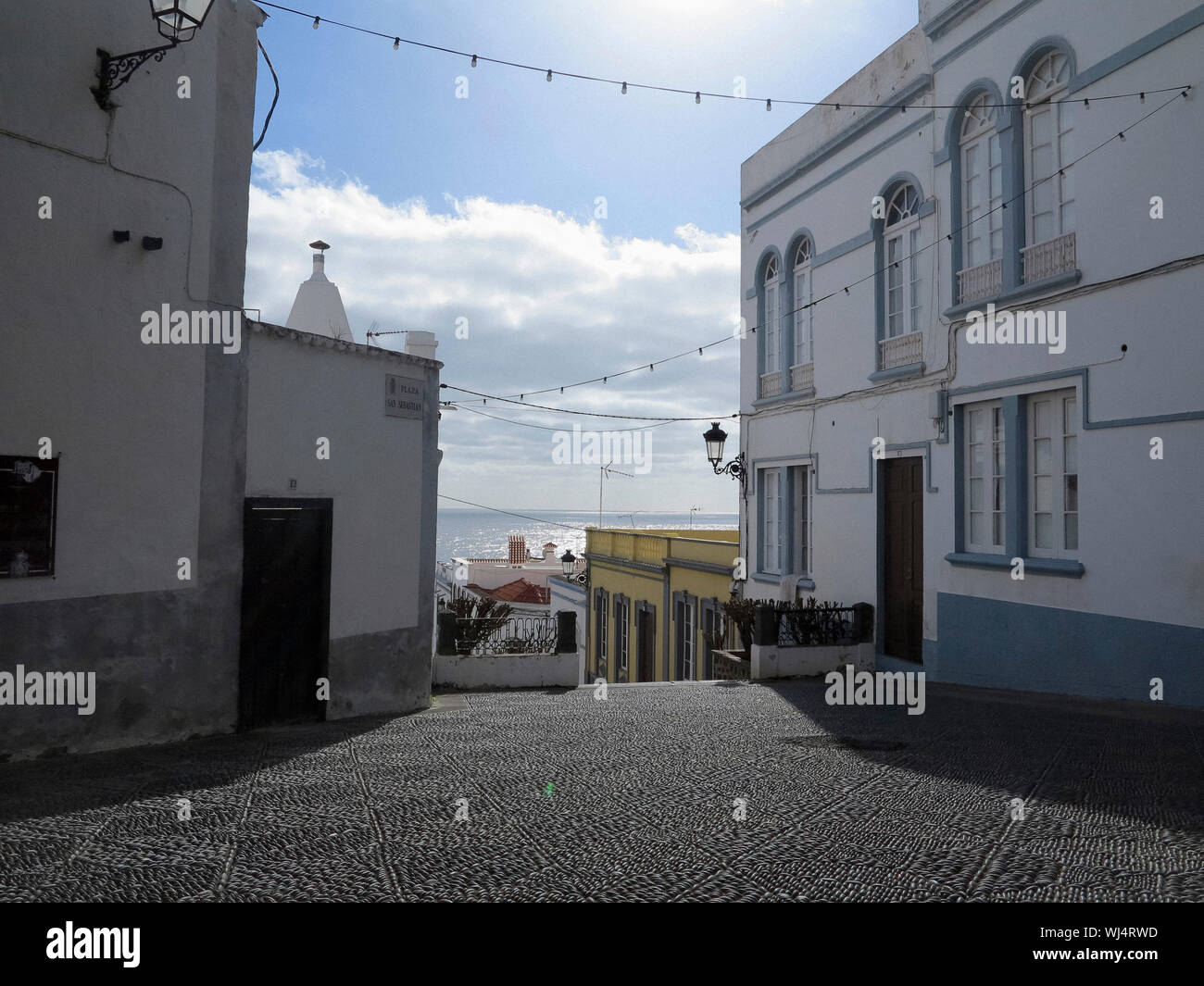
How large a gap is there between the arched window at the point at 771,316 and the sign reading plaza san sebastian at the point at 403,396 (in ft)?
27.1

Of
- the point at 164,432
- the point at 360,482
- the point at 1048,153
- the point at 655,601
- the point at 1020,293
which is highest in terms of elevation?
the point at 1048,153

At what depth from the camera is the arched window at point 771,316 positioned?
16.4 m

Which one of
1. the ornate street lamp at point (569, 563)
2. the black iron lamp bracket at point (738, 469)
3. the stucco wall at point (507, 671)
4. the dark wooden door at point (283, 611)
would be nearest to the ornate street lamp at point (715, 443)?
the black iron lamp bracket at point (738, 469)

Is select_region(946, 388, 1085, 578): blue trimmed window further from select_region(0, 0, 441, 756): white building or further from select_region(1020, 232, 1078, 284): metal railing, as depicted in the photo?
select_region(0, 0, 441, 756): white building

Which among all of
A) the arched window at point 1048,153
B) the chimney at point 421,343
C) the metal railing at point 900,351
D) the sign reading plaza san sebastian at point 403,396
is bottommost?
the sign reading plaza san sebastian at point 403,396

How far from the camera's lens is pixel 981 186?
37.6 ft

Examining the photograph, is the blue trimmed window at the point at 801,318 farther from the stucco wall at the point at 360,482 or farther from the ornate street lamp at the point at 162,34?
the ornate street lamp at the point at 162,34

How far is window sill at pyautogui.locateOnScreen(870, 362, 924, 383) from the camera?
12.4m

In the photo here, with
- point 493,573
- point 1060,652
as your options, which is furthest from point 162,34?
point 493,573

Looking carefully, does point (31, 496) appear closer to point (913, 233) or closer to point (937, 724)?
point (937, 724)

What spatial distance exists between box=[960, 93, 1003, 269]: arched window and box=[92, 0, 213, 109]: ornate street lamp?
8643 mm

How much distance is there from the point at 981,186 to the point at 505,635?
8.02 metres

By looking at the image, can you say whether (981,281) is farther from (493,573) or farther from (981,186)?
(493,573)
